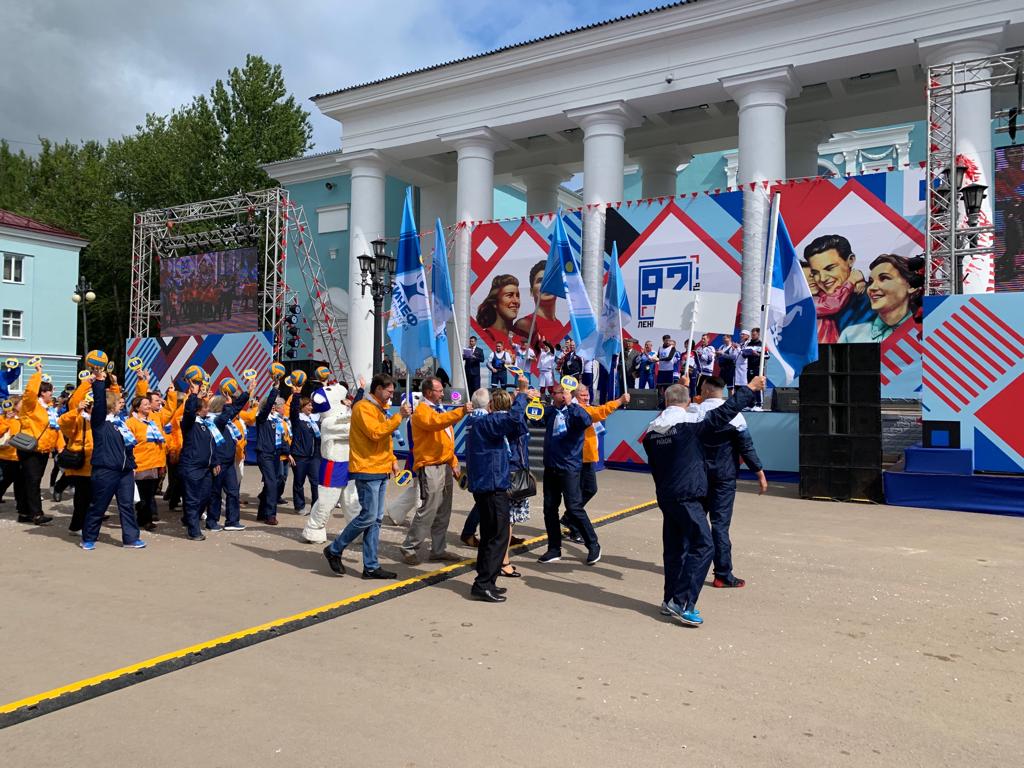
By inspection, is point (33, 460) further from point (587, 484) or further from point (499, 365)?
point (499, 365)

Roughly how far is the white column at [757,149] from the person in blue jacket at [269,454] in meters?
13.0

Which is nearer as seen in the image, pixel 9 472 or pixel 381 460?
pixel 381 460

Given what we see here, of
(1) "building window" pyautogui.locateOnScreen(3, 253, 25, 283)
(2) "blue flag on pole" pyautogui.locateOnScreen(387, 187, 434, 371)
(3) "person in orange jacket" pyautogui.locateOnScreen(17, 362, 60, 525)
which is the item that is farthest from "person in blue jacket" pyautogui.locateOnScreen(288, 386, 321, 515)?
(1) "building window" pyautogui.locateOnScreen(3, 253, 25, 283)

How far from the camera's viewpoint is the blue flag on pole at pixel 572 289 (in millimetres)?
12367

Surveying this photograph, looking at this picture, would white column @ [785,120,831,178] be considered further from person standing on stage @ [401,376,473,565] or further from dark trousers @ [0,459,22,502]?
dark trousers @ [0,459,22,502]

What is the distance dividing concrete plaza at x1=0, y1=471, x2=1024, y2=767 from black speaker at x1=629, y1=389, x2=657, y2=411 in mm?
8983

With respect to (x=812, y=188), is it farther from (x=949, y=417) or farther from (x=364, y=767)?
(x=364, y=767)

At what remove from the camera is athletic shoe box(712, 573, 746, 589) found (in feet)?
22.4

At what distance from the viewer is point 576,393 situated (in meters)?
7.98

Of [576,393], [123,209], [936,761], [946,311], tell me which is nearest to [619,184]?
[946,311]

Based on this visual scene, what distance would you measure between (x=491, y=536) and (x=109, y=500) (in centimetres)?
439

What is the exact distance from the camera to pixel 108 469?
793 centimetres

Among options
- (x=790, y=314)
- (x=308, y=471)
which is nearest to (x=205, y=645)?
(x=308, y=471)

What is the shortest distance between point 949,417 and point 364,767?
11.2 metres
